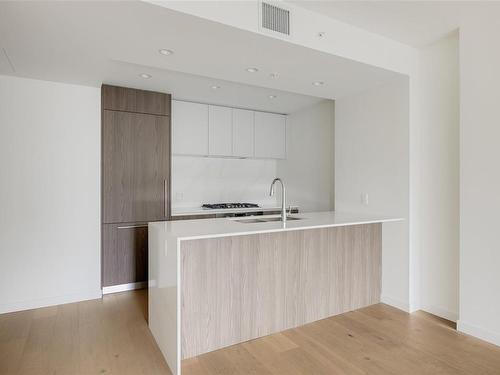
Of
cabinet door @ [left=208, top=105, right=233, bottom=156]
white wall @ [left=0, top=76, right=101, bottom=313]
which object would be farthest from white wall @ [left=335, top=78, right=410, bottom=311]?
white wall @ [left=0, top=76, right=101, bottom=313]

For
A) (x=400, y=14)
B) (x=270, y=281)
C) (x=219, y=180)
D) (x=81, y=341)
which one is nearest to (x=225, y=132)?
(x=219, y=180)

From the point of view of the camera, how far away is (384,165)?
308 centimetres

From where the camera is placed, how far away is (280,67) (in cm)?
261

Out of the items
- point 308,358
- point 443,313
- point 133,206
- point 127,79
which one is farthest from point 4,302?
point 443,313

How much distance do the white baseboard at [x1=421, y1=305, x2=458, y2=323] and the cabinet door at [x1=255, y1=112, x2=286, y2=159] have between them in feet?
9.51

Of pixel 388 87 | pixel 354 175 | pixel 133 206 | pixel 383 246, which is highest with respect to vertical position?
pixel 388 87

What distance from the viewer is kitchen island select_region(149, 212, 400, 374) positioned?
6.94 ft

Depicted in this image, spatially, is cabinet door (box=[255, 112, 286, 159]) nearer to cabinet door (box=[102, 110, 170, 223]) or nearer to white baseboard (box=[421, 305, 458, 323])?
cabinet door (box=[102, 110, 170, 223])

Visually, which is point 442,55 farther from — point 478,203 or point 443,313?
point 443,313

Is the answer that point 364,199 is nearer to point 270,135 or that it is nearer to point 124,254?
point 270,135

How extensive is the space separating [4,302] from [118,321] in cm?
117

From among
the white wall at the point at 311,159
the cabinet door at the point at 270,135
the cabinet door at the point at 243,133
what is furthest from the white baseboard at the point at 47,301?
the white wall at the point at 311,159

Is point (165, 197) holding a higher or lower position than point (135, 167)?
lower

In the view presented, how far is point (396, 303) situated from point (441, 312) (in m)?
0.38
